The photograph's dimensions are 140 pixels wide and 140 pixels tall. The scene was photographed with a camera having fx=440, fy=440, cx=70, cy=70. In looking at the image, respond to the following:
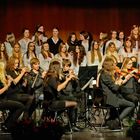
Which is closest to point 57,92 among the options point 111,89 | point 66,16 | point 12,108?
point 12,108

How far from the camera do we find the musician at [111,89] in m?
8.30

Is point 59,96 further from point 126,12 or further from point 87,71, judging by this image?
point 126,12

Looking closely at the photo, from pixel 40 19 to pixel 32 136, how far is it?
5.70 m

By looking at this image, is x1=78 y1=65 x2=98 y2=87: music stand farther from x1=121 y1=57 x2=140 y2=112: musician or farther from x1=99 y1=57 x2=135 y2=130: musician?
x1=121 y1=57 x2=140 y2=112: musician

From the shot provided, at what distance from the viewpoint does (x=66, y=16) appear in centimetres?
1120

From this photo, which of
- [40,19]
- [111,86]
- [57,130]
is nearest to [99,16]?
[40,19]

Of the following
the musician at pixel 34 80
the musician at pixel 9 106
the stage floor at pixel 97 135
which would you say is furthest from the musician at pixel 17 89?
the stage floor at pixel 97 135

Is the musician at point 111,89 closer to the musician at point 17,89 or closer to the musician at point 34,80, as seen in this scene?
the musician at point 34,80

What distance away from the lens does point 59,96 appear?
27.0 feet

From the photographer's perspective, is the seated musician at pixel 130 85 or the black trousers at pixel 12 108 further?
the seated musician at pixel 130 85

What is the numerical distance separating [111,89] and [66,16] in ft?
11.3

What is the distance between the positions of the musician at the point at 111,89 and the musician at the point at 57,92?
61cm

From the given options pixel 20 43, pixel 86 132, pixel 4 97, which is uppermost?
pixel 20 43

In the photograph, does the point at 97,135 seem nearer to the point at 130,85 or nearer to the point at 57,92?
the point at 57,92
